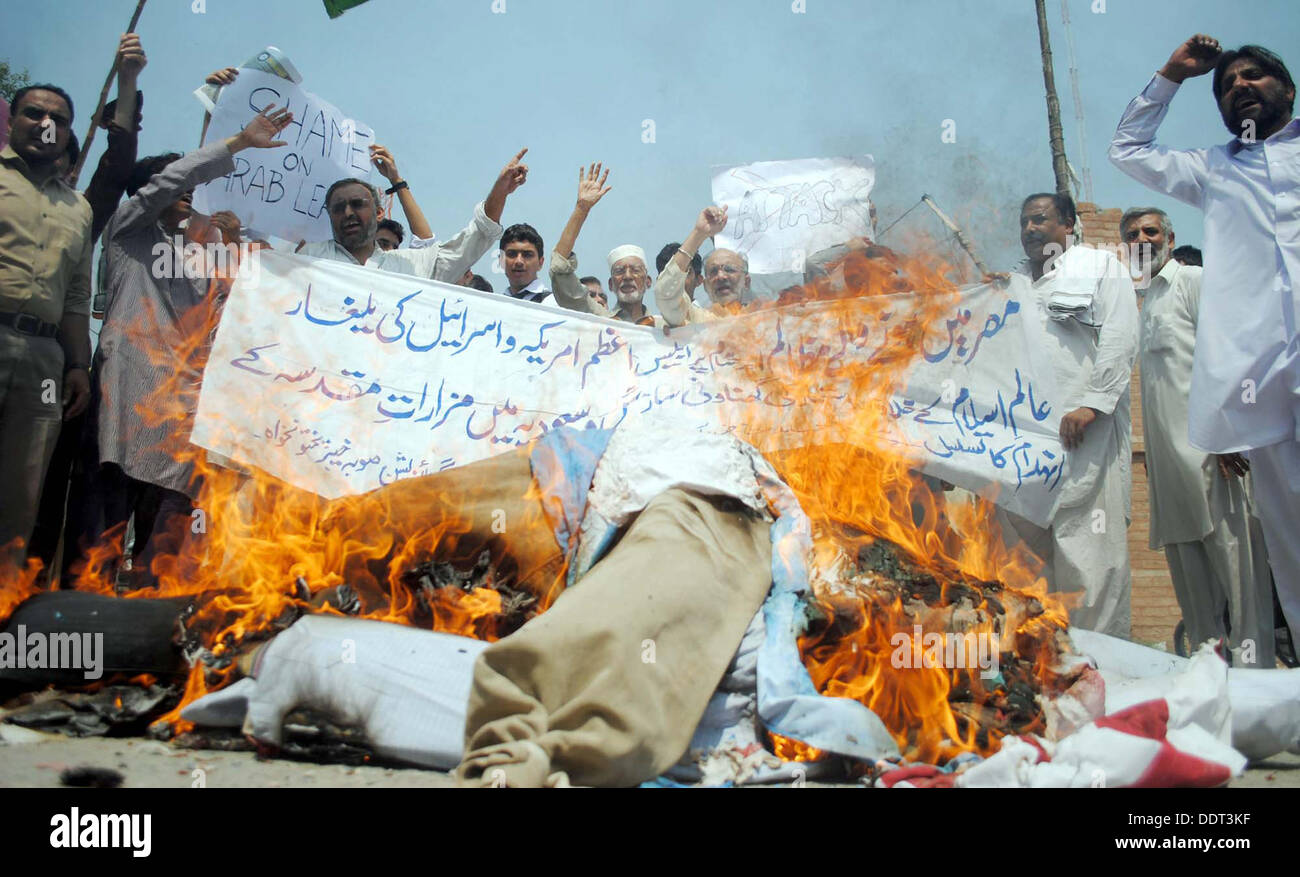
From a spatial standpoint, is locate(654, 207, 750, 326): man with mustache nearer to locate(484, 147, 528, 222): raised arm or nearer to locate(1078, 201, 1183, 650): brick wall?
locate(484, 147, 528, 222): raised arm

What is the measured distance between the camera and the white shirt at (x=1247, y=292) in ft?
14.4

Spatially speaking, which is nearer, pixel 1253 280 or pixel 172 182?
pixel 1253 280

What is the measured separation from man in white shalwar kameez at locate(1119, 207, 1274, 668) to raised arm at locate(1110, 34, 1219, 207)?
3.59 ft

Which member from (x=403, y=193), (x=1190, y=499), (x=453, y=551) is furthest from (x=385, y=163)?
(x=1190, y=499)

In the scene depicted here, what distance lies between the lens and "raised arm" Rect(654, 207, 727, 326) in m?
5.93

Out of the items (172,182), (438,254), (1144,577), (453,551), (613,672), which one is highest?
(172,182)

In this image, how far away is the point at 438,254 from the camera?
21.2 ft

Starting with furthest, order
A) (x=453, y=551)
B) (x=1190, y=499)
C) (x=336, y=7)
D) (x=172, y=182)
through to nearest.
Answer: (x=336, y=7) → (x=1190, y=499) → (x=172, y=182) → (x=453, y=551)

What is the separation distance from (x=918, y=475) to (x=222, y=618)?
13.1 ft

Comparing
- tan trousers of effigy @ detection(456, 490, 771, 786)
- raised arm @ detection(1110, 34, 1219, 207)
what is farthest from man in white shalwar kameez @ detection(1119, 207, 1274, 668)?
tan trousers of effigy @ detection(456, 490, 771, 786)

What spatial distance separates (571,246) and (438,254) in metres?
0.92

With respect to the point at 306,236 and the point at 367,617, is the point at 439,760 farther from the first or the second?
the point at 306,236

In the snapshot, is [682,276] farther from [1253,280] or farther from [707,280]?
[1253,280]

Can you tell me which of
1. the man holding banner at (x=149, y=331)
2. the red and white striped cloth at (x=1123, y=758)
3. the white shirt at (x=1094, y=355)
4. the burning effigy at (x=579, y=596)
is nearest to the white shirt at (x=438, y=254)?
the burning effigy at (x=579, y=596)
